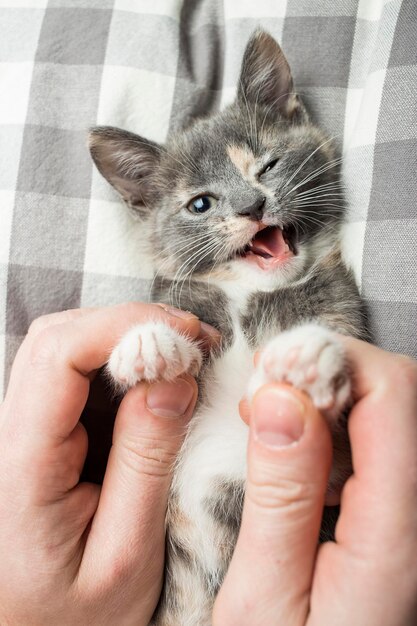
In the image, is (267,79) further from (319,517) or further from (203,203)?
(319,517)

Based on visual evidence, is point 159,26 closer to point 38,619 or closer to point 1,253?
point 1,253

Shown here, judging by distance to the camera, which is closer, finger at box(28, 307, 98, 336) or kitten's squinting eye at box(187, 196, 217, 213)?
finger at box(28, 307, 98, 336)

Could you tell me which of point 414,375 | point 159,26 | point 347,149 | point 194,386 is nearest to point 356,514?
point 414,375

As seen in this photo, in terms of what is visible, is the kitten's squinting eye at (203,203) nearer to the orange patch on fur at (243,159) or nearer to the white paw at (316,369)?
the orange patch on fur at (243,159)

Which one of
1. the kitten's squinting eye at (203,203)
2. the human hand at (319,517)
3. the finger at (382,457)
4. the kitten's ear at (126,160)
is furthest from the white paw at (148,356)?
the kitten's ear at (126,160)

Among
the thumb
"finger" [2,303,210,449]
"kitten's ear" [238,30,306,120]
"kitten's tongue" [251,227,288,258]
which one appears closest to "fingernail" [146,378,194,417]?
"finger" [2,303,210,449]

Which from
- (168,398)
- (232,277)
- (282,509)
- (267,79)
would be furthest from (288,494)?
(267,79)

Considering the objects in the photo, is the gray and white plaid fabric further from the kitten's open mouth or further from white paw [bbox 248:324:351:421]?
white paw [bbox 248:324:351:421]
